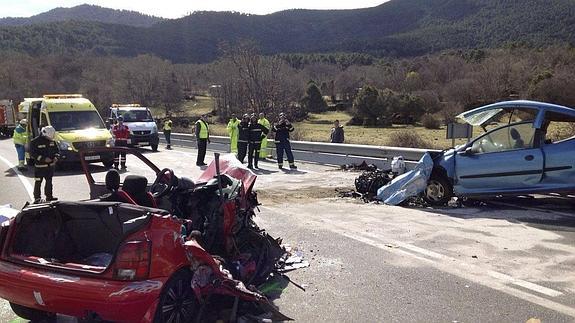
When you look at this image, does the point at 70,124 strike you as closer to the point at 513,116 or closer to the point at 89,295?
the point at 513,116

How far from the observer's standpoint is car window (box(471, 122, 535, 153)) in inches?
352

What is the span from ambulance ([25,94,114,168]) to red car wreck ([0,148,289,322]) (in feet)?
36.5

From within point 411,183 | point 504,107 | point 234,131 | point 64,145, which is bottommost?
point 411,183

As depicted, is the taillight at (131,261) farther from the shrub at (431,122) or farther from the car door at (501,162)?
the shrub at (431,122)

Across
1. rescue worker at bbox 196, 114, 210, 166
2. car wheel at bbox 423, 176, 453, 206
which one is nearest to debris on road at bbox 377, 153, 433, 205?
car wheel at bbox 423, 176, 453, 206

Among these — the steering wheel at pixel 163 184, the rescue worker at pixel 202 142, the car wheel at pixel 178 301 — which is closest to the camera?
the car wheel at pixel 178 301

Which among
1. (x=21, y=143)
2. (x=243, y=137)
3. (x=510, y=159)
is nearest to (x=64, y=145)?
(x=21, y=143)

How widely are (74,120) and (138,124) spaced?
7.35 metres

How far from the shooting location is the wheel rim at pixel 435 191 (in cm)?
961

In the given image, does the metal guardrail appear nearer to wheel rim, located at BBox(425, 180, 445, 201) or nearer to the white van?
wheel rim, located at BBox(425, 180, 445, 201)

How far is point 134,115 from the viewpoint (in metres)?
25.4

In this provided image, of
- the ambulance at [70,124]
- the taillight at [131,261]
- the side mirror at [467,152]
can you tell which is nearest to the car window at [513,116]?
the side mirror at [467,152]

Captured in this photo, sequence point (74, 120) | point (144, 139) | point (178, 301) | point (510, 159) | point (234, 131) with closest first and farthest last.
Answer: point (178, 301) < point (510, 159) < point (74, 120) < point (234, 131) < point (144, 139)

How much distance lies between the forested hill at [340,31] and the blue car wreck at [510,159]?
8546 cm
